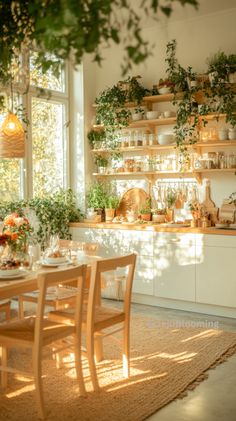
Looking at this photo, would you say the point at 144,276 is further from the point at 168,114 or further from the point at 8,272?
the point at 8,272

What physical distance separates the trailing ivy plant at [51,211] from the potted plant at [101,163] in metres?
0.47

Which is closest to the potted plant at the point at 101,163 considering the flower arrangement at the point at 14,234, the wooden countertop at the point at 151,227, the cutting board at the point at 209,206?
the wooden countertop at the point at 151,227

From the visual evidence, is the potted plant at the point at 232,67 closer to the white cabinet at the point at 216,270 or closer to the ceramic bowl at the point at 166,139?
the ceramic bowl at the point at 166,139

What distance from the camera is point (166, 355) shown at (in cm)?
388

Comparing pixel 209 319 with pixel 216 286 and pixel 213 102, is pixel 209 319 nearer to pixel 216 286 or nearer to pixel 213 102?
pixel 216 286

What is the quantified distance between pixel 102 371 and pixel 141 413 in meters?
0.68

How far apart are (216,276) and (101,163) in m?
2.16

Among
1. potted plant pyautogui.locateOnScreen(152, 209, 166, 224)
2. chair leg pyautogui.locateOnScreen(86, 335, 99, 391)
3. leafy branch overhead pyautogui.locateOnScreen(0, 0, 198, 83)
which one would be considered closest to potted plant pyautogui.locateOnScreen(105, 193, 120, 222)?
potted plant pyautogui.locateOnScreen(152, 209, 166, 224)

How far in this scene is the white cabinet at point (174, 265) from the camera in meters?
5.15

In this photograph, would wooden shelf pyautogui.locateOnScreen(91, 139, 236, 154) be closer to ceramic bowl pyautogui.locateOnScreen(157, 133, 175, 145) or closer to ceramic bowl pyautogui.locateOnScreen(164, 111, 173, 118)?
ceramic bowl pyautogui.locateOnScreen(157, 133, 175, 145)

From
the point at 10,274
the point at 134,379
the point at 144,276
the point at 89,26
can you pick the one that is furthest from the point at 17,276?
A: the point at 144,276

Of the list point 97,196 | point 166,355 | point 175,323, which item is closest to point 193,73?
point 97,196

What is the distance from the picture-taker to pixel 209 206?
566 cm

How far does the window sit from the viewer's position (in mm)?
5719
